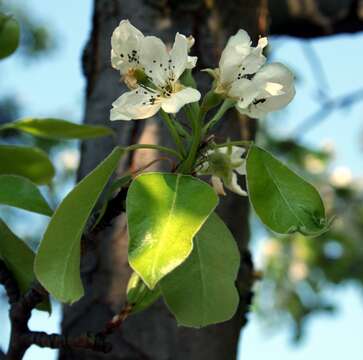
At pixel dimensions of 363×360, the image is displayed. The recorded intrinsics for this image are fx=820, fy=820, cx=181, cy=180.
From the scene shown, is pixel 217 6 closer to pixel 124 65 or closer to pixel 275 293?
pixel 124 65

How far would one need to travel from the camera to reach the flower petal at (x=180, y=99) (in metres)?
0.77

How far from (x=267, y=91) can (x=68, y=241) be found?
0.25 m

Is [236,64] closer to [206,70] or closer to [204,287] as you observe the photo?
[206,70]

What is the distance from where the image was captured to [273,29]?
75.5 inches

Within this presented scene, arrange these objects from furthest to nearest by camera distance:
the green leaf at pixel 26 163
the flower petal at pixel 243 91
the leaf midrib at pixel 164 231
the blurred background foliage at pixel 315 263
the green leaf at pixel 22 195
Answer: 1. the blurred background foliage at pixel 315 263
2. the green leaf at pixel 26 163
3. the green leaf at pixel 22 195
4. the flower petal at pixel 243 91
5. the leaf midrib at pixel 164 231

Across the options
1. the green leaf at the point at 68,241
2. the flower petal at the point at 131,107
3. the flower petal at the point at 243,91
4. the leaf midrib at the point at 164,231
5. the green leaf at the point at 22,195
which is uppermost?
the flower petal at the point at 243,91

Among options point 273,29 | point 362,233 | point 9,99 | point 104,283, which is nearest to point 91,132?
point 104,283

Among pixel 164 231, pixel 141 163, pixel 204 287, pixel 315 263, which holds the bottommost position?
pixel 315 263

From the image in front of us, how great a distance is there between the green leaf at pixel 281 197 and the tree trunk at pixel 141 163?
310mm

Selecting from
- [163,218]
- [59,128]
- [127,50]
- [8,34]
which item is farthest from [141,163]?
[163,218]

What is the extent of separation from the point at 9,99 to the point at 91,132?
2.28 m

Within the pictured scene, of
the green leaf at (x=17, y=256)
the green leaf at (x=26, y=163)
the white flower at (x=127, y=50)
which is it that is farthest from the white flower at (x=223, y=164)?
the green leaf at (x=26, y=163)

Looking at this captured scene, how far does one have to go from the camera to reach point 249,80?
81 cm

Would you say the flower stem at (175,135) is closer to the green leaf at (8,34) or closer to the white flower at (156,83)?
the white flower at (156,83)
